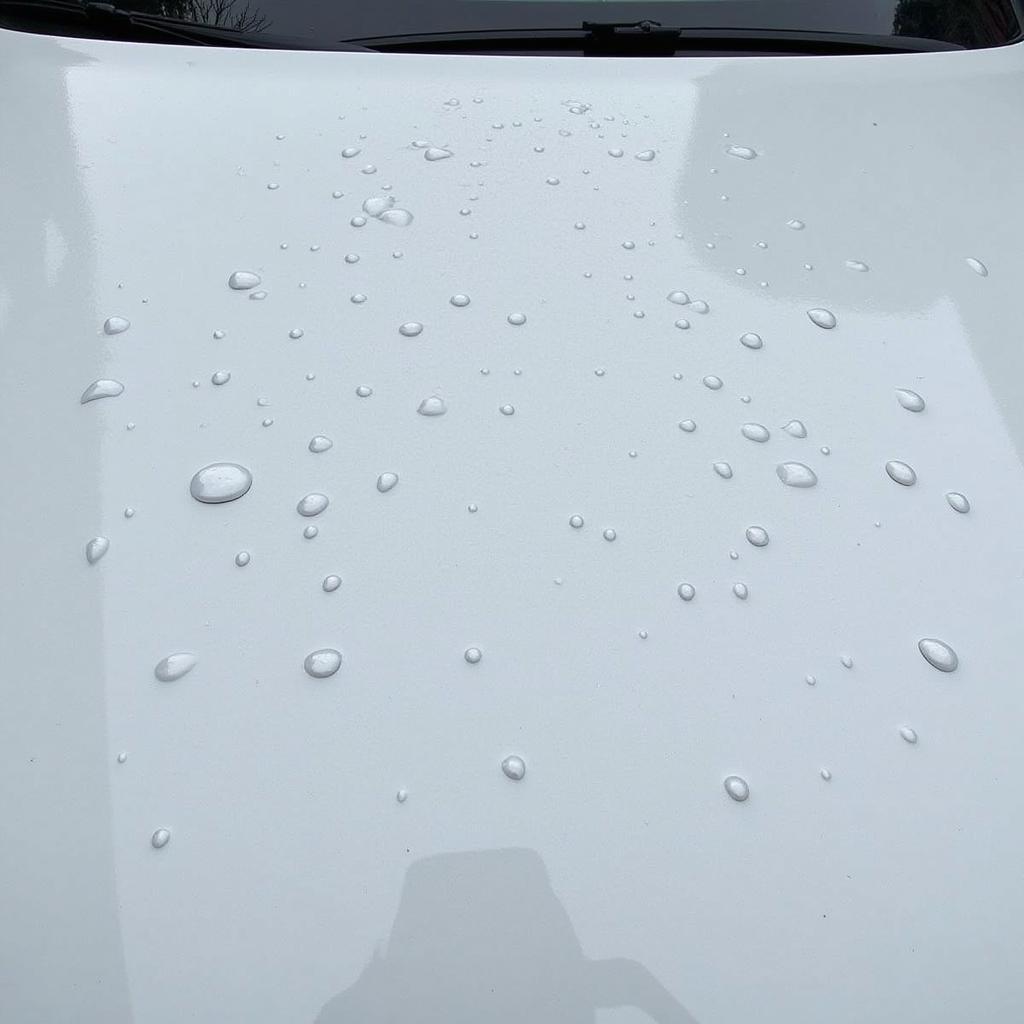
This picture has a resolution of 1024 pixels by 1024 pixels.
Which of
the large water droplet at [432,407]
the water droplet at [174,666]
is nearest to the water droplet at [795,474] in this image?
the large water droplet at [432,407]

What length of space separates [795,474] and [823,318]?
11.3 inches

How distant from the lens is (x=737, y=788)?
702 mm

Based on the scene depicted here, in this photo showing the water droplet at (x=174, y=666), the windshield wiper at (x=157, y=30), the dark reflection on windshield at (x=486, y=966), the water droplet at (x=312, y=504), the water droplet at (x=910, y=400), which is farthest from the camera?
the windshield wiper at (x=157, y=30)

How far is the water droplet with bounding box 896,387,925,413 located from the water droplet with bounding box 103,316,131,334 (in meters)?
0.95

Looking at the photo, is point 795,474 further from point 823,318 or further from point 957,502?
point 823,318

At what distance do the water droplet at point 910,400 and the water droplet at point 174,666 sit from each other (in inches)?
33.1

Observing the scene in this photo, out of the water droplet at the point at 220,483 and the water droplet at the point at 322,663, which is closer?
the water droplet at the point at 322,663

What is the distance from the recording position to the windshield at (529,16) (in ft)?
4.38

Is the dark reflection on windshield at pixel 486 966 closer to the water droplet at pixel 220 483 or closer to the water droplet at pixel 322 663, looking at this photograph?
the water droplet at pixel 322 663

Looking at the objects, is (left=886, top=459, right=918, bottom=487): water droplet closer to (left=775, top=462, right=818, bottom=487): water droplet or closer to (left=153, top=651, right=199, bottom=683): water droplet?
(left=775, top=462, right=818, bottom=487): water droplet

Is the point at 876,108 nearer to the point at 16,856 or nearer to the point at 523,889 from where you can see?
the point at 523,889

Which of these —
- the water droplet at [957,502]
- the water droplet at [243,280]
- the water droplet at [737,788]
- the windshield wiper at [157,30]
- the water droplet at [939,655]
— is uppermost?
the windshield wiper at [157,30]

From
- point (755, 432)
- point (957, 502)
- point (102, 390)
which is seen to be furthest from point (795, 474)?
point (102, 390)

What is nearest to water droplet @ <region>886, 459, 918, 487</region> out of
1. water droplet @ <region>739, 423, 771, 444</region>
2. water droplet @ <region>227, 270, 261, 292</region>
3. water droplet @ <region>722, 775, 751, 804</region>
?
water droplet @ <region>739, 423, 771, 444</region>
